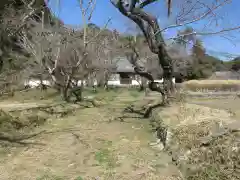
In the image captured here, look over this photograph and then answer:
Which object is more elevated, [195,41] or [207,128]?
[195,41]

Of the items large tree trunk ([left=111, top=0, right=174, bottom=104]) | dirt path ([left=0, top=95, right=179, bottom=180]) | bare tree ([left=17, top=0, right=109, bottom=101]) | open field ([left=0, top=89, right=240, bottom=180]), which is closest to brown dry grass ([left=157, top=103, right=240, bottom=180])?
open field ([left=0, top=89, right=240, bottom=180])

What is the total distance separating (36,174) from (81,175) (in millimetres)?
677

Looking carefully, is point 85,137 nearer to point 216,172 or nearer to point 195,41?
point 216,172

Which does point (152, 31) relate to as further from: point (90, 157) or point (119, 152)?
point (90, 157)

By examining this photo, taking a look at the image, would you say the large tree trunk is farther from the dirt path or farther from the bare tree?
the bare tree

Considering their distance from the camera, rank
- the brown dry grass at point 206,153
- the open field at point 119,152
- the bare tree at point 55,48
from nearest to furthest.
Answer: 1. the brown dry grass at point 206,153
2. the open field at point 119,152
3. the bare tree at point 55,48

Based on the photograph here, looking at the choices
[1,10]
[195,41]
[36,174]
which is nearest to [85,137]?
[36,174]

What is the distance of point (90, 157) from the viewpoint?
5059 millimetres

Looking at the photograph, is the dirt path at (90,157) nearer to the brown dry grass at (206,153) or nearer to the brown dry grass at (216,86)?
the brown dry grass at (206,153)

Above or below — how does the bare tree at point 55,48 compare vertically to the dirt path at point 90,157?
above

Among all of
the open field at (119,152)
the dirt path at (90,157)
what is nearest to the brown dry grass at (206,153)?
the open field at (119,152)

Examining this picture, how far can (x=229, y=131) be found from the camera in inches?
151

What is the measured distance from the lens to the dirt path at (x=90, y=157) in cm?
410

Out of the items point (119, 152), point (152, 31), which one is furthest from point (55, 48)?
point (119, 152)
